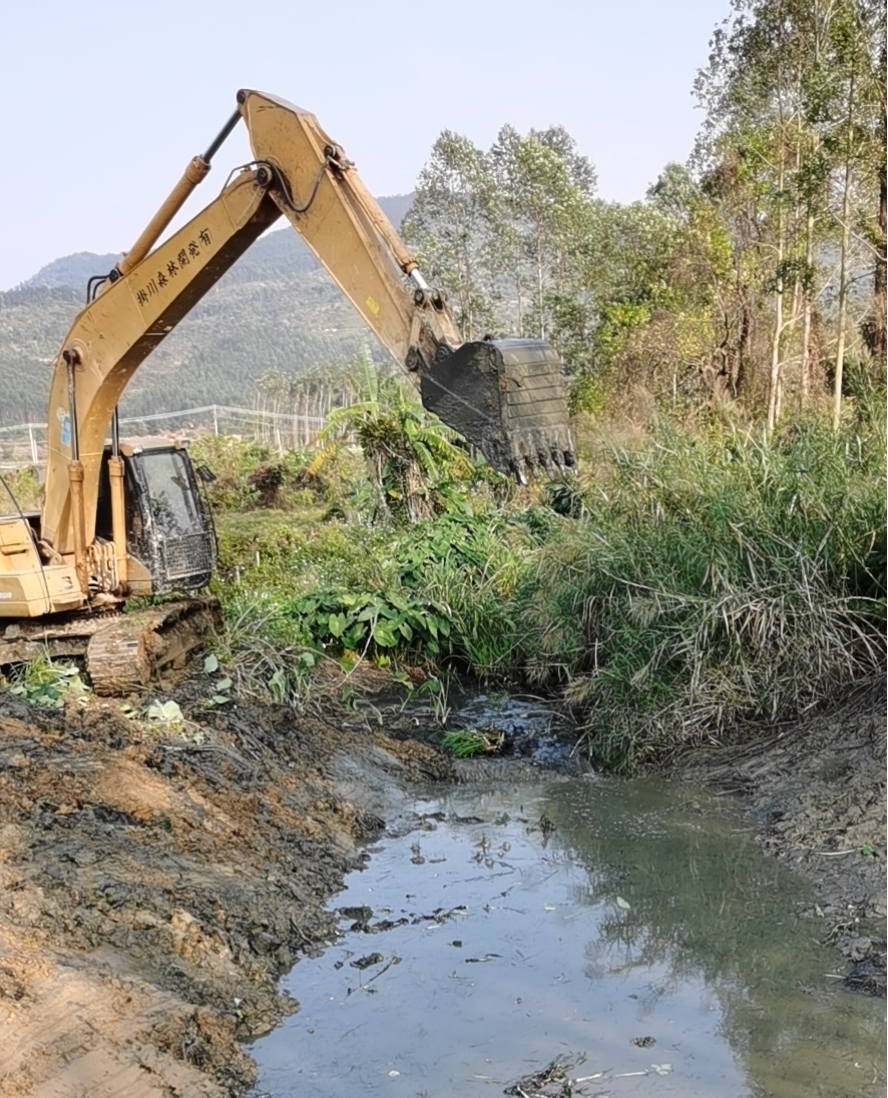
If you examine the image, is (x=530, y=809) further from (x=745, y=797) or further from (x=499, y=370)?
(x=499, y=370)

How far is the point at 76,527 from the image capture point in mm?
8961

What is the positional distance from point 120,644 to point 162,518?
1.11 m

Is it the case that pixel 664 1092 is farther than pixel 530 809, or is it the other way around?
pixel 530 809

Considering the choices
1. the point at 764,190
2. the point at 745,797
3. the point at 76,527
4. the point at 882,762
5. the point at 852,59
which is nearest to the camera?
the point at 882,762

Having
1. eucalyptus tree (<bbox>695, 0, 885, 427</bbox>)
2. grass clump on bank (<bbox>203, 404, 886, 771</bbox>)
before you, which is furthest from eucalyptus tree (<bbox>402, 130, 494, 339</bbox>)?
grass clump on bank (<bbox>203, 404, 886, 771</bbox>)

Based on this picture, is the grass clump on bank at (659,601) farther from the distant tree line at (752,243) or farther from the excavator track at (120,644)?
the distant tree line at (752,243)

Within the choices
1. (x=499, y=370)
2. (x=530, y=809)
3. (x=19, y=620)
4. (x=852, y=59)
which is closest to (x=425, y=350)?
(x=499, y=370)

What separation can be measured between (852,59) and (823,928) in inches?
611

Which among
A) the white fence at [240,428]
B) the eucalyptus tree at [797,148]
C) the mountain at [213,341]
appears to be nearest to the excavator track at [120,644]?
the eucalyptus tree at [797,148]

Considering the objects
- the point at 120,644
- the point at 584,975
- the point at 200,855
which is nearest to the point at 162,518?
the point at 120,644

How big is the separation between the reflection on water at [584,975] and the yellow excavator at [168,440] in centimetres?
233

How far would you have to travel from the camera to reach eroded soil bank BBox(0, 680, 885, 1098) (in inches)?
182

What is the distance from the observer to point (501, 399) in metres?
6.22

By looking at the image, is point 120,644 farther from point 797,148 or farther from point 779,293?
point 797,148
